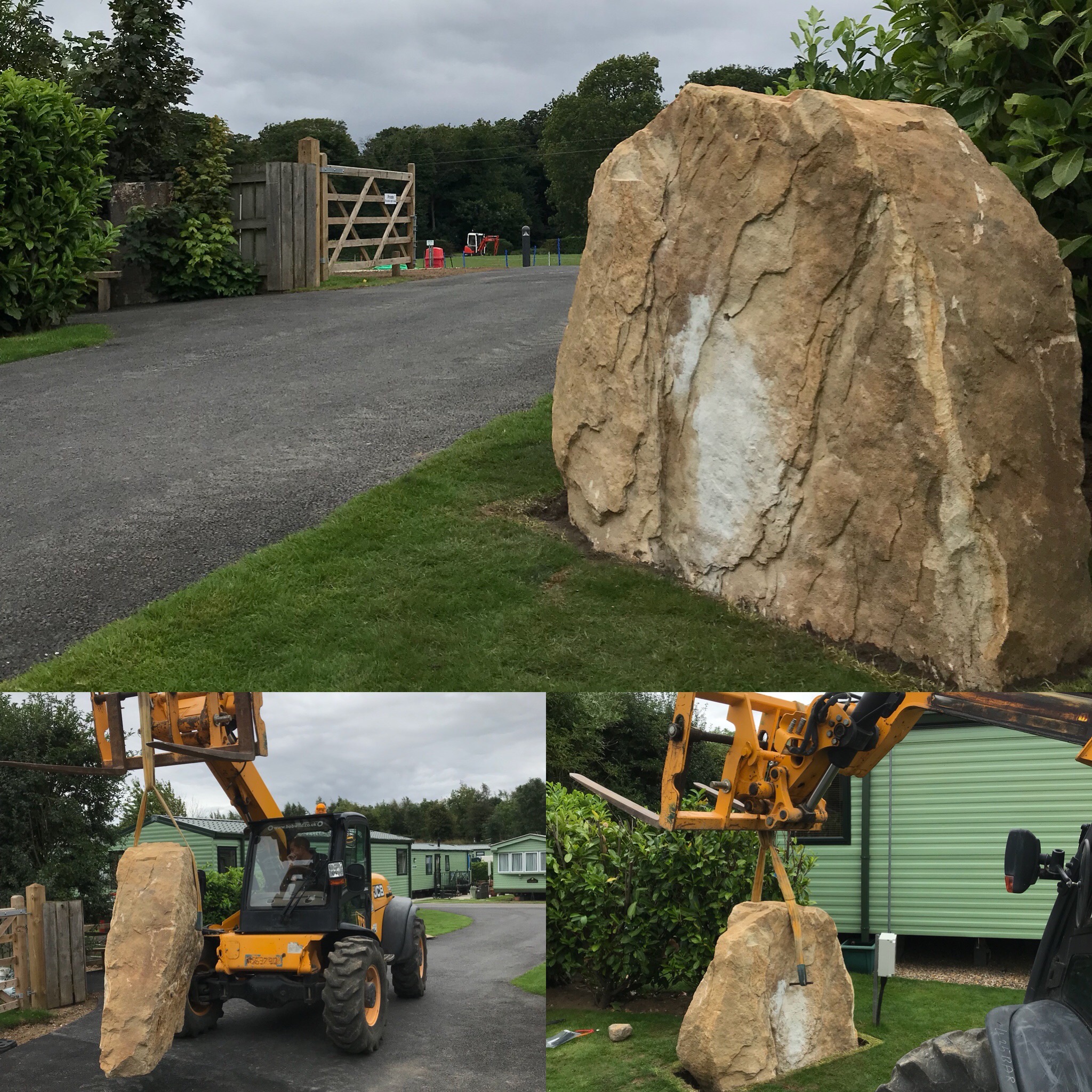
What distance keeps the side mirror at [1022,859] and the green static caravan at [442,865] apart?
212 centimetres

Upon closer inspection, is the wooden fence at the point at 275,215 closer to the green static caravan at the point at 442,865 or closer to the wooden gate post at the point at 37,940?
the wooden gate post at the point at 37,940

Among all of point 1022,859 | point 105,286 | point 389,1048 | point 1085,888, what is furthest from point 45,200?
point 1085,888

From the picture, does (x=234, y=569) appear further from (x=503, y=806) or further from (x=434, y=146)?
(x=434, y=146)

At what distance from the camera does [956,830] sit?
6203mm

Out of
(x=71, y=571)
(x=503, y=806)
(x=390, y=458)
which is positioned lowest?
(x=503, y=806)

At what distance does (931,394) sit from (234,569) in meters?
4.17

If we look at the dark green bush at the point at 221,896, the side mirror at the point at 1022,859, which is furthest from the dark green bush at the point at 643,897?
the side mirror at the point at 1022,859

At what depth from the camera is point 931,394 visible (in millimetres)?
5523

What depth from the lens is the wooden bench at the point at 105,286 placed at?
16.0 metres

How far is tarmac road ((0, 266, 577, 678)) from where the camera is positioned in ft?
22.0

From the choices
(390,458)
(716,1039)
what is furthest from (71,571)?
(716,1039)

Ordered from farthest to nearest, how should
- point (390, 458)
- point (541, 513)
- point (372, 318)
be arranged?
point (372, 318), point (390, 458), point (541, 513)

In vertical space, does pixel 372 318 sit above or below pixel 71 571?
above

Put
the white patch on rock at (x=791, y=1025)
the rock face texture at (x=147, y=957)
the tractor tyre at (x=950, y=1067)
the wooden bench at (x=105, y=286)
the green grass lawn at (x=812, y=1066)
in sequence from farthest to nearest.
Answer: the wooden bench at (x=105, y=286), the white patch on rock at (x=791, y=1025), the green grass lawn at (x=812, y=1066), the rock face texture at (x=147, y=957), the tractor tyre at (x=950, y=1067)
